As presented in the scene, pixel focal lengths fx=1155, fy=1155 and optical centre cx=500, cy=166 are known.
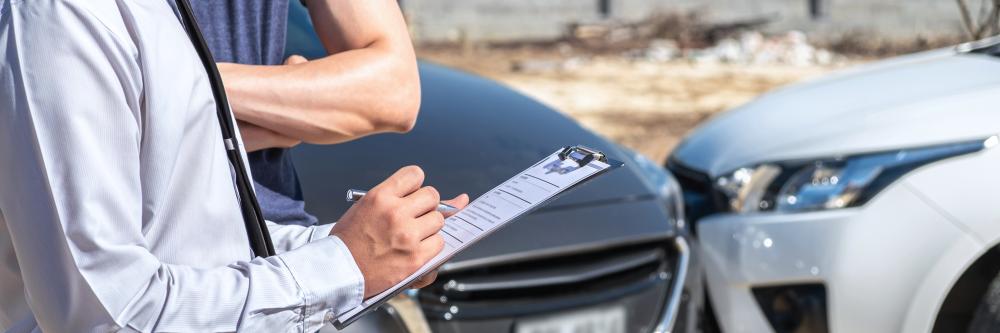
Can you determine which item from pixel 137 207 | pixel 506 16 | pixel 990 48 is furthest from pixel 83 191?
Result: pixel 506 16

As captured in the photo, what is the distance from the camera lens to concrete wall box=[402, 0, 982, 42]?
43.0 feet

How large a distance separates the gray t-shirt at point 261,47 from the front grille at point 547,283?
2.91 ft

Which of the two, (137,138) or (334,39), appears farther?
(334,39)

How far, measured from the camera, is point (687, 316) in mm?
2711

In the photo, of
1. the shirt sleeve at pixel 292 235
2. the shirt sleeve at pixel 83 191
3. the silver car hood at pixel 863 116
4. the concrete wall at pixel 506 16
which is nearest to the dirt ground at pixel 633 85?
the concrete wall at pixel 506 16

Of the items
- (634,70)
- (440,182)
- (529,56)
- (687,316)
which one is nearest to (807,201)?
(687,316)

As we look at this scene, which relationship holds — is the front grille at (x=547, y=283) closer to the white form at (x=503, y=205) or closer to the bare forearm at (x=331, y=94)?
the bare forearm at (x=331, y=94)

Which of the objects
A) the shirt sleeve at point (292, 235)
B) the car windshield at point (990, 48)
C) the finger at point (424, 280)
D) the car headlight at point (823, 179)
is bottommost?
the car headlight at point (823, 179)

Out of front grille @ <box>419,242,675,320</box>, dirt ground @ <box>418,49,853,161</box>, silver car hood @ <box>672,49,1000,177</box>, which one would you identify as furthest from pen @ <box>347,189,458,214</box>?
dirt ground @ <box>418,49,853,161</box>

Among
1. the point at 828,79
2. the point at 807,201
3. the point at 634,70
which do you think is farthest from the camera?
the point at 634,70

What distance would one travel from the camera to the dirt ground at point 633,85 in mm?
7523

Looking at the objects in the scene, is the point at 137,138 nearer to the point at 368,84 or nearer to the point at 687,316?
the point at 368,84

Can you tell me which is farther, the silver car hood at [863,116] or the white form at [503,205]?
the silver car hood at [863,116]

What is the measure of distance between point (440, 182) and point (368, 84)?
1.05 meters
